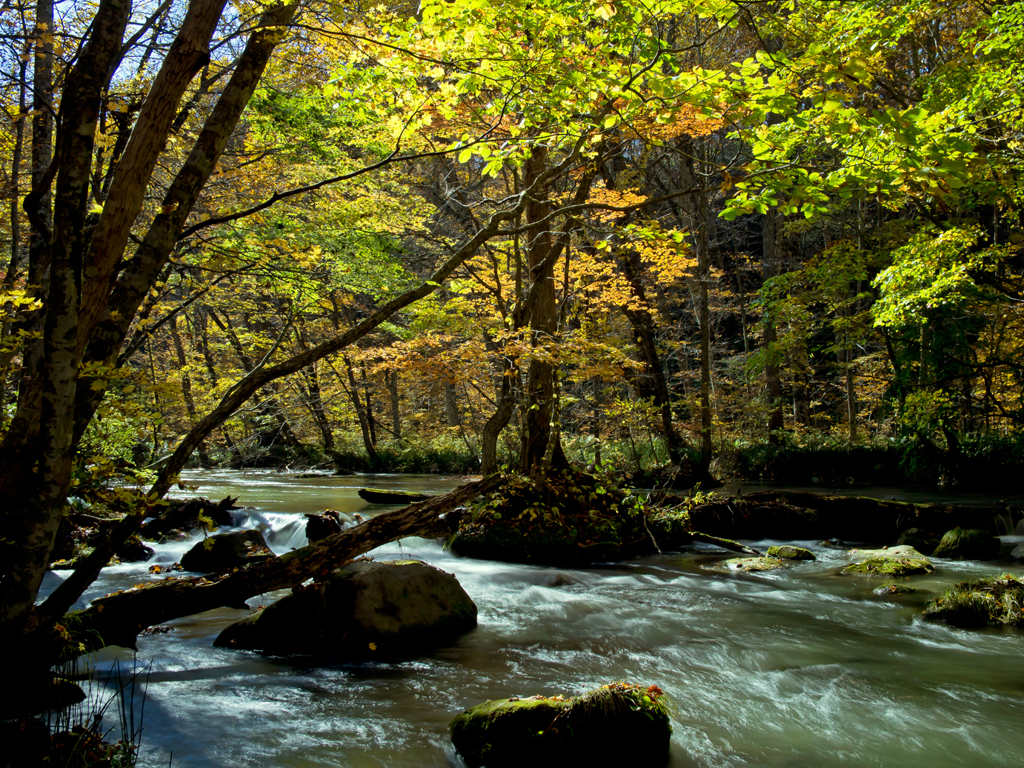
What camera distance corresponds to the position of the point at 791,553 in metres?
9.02

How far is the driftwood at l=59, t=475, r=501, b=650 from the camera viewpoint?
4.11 metres

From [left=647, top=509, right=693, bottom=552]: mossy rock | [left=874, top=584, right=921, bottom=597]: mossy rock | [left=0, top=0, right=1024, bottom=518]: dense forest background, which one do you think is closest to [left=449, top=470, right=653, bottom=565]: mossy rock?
[left=647, top=509, right=693, bottom=552]: mossy rock

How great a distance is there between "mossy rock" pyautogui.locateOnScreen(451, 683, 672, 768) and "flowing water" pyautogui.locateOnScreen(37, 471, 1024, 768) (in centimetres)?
25

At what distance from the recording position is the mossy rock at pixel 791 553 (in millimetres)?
8961

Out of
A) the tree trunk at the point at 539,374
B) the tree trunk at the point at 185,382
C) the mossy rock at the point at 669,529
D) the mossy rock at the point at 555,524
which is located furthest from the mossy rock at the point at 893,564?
the tree trunk at the point at 185,382

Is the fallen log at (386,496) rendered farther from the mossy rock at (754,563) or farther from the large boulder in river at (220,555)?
the mossy rock at (754,563)

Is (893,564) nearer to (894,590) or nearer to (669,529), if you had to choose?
(894,590)

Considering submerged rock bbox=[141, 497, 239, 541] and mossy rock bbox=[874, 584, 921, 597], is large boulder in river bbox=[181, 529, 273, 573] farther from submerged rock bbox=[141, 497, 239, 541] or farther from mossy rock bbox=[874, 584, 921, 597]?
mossy rock bbox=[874, 584, 921, 597]

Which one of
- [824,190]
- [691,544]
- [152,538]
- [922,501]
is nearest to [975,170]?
[922,501]

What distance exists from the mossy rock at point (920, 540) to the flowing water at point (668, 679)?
150cm

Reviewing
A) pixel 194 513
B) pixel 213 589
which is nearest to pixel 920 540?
pixel 213 589

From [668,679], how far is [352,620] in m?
Answer: 2.59

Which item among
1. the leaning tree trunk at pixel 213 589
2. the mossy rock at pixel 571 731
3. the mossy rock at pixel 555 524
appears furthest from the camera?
the mossy rock at pixel 555 524

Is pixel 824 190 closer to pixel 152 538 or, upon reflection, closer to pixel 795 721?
pixel 795 721
